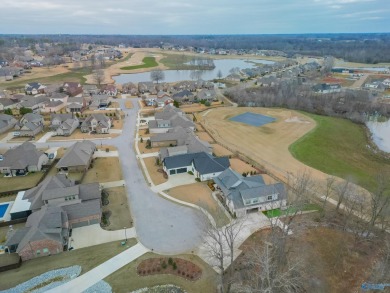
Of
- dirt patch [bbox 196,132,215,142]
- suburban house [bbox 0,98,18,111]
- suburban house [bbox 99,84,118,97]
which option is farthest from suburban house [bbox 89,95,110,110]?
dirt patch [bbox 196,132,215,142]

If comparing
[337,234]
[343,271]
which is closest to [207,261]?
[343,271]

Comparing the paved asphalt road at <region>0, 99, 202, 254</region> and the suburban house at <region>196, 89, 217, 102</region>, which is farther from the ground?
the suburban house at <region>196, 89, 217, 102</region>

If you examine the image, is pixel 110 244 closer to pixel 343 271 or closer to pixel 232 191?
pixel 232 191

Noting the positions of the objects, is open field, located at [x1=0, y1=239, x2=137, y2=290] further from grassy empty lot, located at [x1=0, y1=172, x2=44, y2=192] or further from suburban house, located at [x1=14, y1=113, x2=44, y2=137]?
suburban house, located at [x1=14, y1=113, x2=44, y2=137]

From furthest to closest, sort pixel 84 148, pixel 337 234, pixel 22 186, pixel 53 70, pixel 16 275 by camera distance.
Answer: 1. pixel 53 70
2. pixel 84 148
3. pixel 22 186
4. pixel 337 234
5. pixel 16 275

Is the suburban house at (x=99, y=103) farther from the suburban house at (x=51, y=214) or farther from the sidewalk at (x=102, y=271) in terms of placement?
the sidewalk at (x=102, y=271)

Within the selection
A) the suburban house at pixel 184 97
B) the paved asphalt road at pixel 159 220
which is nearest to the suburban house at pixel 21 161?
the paved asphalt road at pixel 159 220
